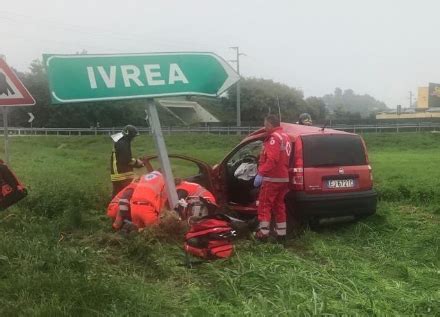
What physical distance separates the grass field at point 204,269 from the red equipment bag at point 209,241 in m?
0.17

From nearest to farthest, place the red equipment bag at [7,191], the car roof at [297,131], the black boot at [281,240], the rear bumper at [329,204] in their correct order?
the red equipment bag at [7,191] < the black boot at [281,240] < the rear bumper at [329,204] < the car roof at [297,131]

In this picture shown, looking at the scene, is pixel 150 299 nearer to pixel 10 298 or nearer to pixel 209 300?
pixel 209 300

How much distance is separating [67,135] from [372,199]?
65.0 ft

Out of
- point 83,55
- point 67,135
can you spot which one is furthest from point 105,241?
point 67,135

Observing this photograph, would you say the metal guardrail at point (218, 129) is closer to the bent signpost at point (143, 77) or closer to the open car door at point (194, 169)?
the open car door at point (194, 169)

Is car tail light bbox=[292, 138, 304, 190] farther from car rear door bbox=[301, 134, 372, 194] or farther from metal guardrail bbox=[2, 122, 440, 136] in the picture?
metal guardrail bbox=[2, 122, 440, 136]

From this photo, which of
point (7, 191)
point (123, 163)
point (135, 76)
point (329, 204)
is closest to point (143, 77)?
point (135, 76)

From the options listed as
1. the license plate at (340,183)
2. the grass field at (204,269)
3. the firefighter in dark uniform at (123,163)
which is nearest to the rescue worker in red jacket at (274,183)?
the grass field at (204,269)

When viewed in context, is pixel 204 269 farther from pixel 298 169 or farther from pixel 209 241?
pixel 298 169

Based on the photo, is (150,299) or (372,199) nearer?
(150,299)

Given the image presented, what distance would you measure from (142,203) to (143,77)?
5.23ft

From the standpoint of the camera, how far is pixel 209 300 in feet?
15.0

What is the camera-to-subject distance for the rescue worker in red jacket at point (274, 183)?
23.9 ft

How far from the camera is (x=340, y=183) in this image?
7715mm
